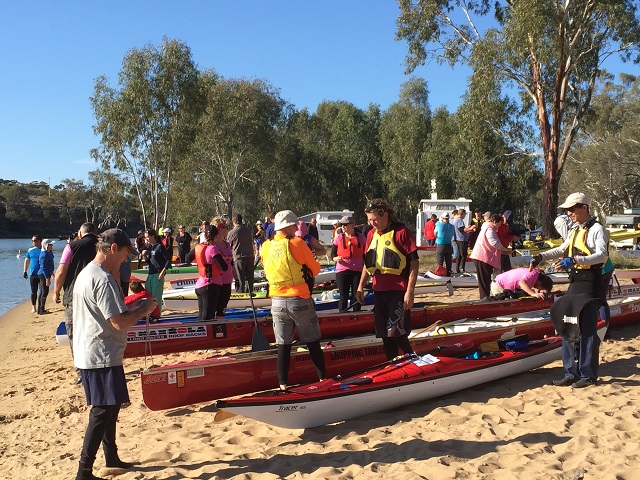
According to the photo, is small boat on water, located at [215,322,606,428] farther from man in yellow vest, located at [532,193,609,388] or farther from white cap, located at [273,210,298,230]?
white cap, located at [273,210,298,230]

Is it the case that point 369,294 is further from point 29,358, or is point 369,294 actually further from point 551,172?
point 551,172

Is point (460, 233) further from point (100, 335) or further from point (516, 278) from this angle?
point (100, 335)

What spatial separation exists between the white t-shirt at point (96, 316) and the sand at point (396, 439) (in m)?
0.97

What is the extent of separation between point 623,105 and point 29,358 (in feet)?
169

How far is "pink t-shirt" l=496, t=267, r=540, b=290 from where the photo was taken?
28.0 ft

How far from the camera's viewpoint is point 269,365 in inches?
237

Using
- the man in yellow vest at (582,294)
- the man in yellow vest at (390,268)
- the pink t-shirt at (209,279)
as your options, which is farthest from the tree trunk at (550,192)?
the man in yellow vest at (390,268)

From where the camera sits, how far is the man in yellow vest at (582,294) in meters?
5.39

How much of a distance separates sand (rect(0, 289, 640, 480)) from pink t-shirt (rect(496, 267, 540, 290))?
2.20 m

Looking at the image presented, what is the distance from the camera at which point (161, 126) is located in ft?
103

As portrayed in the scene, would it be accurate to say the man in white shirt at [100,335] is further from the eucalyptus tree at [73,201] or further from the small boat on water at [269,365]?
the eucalyptus tree at [73,201]

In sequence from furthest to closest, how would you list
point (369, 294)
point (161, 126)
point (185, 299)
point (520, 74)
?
point (161, 126), point (520, 74), point (185, 299), point (369, 294)

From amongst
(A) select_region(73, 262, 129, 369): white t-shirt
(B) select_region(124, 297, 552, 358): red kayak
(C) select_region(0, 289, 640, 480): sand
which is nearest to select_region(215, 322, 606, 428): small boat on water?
(C) select_region(0, 289, 640, 480): sand

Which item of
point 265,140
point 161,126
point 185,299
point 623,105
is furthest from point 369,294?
point 623,105
